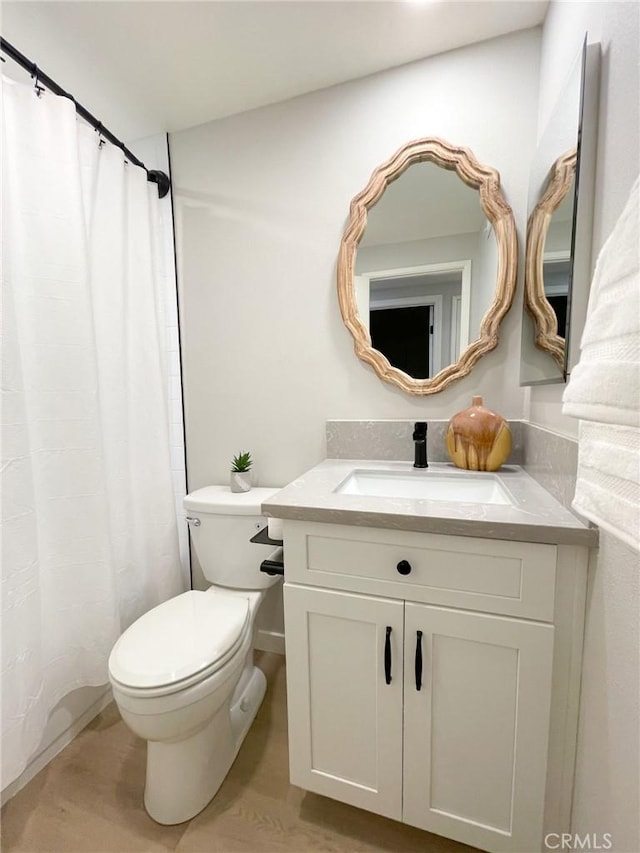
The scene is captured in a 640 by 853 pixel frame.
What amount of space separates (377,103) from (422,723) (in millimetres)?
1921

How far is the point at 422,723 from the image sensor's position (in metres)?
0.85

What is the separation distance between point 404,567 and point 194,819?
97cm

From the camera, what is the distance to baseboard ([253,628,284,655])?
164 cm

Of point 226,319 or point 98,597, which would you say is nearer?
point 98,597

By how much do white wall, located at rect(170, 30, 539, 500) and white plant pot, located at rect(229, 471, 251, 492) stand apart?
105mm

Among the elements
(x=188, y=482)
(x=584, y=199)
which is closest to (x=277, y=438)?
(x=188, y=482)

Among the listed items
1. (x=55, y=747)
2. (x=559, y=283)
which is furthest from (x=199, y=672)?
(x=559, y=283)

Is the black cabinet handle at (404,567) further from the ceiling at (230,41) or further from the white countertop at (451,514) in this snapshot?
the ceiling at (230,41)

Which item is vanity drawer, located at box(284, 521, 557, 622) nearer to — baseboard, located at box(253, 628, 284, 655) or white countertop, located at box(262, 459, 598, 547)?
white countertop, located at box(262, 459, 598, 547)

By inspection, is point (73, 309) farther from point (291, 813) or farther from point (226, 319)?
point (291, 813)

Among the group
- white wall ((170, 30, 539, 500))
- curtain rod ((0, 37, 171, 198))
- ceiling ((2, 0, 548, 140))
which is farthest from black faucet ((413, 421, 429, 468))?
curtain rod ((0, 37, 171, 198))

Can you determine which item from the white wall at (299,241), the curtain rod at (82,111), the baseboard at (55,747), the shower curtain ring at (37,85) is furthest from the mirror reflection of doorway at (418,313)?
the baseboard at (55,747)

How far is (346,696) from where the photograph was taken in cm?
91

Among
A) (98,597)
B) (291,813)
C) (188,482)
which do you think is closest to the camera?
(291,813)
